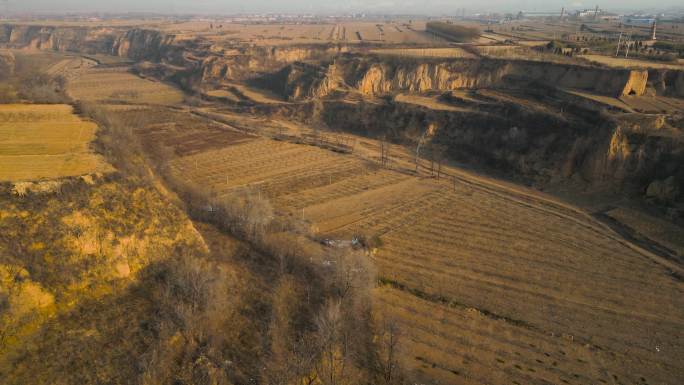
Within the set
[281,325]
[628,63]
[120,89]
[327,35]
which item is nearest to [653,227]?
[281,325]

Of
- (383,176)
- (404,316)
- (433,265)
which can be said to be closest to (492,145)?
(383,176)

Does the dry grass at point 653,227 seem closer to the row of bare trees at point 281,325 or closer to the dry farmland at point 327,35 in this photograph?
the row of bare trees at point 281,325

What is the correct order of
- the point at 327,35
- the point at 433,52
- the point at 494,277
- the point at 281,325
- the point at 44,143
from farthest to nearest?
the point at 327,35 → the point at 433,52 → the point at 44,143 → the point at 494,277 → the point at 281,325

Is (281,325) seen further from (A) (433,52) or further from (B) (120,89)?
(B) (120,89)

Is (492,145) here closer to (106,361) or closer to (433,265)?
(433,265)

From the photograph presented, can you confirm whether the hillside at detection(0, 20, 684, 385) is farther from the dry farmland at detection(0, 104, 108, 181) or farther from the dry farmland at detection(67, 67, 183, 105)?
the dry farmland at detection(67, 67, 183, 105)

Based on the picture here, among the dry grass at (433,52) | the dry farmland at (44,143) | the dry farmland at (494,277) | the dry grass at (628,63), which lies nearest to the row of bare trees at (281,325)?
the dry farmland at (494,277)
